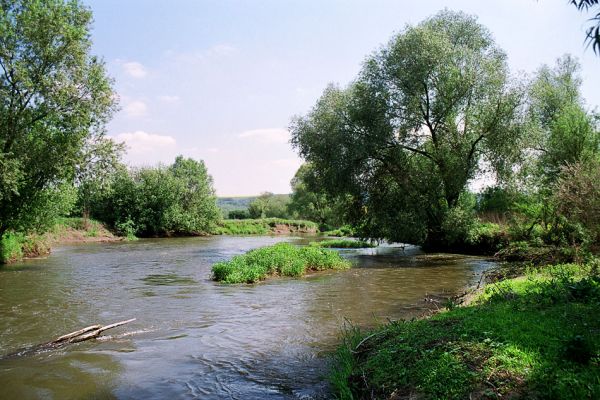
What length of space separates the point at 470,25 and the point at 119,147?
82.9 ft

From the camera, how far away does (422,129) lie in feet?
102

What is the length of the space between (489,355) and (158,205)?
61.1 meters

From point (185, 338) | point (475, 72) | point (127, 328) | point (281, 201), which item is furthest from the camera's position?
point (281, 201)

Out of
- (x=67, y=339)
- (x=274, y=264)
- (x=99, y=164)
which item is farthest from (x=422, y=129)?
(x=67, y=339)

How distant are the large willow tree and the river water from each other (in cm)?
768

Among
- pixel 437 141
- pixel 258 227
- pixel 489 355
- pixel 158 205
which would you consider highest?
pixel 437 141

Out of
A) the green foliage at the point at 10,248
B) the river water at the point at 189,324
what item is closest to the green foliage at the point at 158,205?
the green foliage at the point at 10,248

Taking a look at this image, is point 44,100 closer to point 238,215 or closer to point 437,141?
point 437,141

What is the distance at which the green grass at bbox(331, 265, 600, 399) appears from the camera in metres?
5.43

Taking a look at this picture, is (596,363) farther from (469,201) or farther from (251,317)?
(469,201)

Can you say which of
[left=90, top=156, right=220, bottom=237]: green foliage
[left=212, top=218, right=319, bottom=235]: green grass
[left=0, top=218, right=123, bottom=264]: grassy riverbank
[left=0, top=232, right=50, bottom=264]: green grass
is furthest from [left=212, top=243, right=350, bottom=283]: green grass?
[left=212, top=218, right=319, bottom=235]: green grass

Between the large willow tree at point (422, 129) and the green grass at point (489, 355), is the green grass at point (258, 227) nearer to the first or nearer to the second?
the large willow tree at point (422, 129)

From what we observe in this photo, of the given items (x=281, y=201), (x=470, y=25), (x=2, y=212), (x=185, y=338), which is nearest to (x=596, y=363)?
(x=185, y=338)

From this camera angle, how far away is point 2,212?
2395 centimetres
